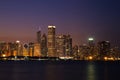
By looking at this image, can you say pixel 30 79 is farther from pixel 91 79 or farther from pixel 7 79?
pixel 91 79

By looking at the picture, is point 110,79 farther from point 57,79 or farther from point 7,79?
point 7,79

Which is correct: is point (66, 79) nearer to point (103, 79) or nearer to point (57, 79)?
point (57, 79)

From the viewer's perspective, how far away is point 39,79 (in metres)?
93.6

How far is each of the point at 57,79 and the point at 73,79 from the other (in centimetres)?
481

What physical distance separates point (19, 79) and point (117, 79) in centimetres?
2487

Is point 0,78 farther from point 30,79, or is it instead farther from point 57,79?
point 57,79

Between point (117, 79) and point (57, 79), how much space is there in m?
15.5

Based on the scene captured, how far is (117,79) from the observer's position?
9550 centimetres

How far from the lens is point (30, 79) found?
93.2 meters

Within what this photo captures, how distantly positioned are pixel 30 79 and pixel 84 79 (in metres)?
13.9

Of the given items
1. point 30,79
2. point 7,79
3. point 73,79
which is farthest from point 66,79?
point 7,79

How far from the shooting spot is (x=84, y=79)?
96.1 metres

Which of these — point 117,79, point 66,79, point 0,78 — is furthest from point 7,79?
point 117,79

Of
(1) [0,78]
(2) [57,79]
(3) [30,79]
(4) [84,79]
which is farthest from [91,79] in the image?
(1) [0,78]
